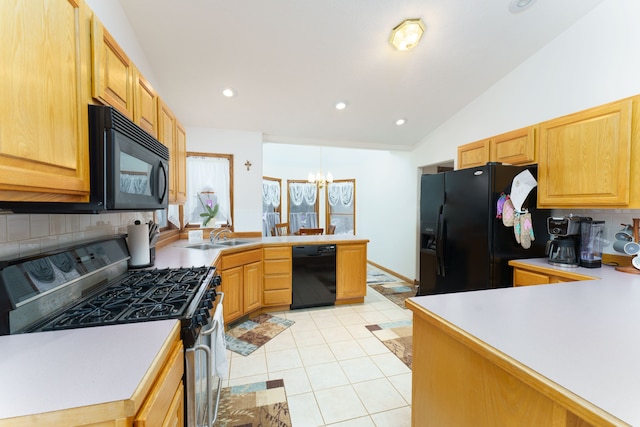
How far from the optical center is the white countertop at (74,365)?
57 cm

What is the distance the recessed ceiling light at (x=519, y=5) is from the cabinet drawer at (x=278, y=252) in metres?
3.03

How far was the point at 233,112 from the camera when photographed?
3.27 metres

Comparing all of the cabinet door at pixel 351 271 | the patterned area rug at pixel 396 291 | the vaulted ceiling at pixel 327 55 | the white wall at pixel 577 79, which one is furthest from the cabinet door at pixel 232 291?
the white wall at pixel 577 79

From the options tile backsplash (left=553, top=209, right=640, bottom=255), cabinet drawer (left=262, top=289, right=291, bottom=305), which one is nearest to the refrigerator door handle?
tile backsplash (left=553, top=209, right=640, bottom=255)

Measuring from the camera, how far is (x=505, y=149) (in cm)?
267

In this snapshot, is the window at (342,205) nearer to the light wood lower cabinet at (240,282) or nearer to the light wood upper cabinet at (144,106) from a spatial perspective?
the light wood lower cabinet at (240,282)

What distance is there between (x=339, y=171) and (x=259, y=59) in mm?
4136

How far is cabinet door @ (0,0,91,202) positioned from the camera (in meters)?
0.67

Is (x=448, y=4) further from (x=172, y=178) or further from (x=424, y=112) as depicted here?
(x=172, y=178)

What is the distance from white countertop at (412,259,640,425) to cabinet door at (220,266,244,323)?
1.97m

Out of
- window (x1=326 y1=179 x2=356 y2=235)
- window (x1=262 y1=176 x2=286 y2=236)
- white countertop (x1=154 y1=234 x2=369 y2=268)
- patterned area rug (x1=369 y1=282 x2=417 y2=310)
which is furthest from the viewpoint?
window (x1=326 y1=179 x2=356 y2=235)

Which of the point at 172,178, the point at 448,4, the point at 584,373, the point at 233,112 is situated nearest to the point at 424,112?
the point at 448,4

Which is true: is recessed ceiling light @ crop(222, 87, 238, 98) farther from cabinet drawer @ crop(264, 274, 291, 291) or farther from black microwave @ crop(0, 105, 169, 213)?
cabinet drawer @ crop(264, 274, 291, 291)

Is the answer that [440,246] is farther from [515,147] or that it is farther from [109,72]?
[109,72]
